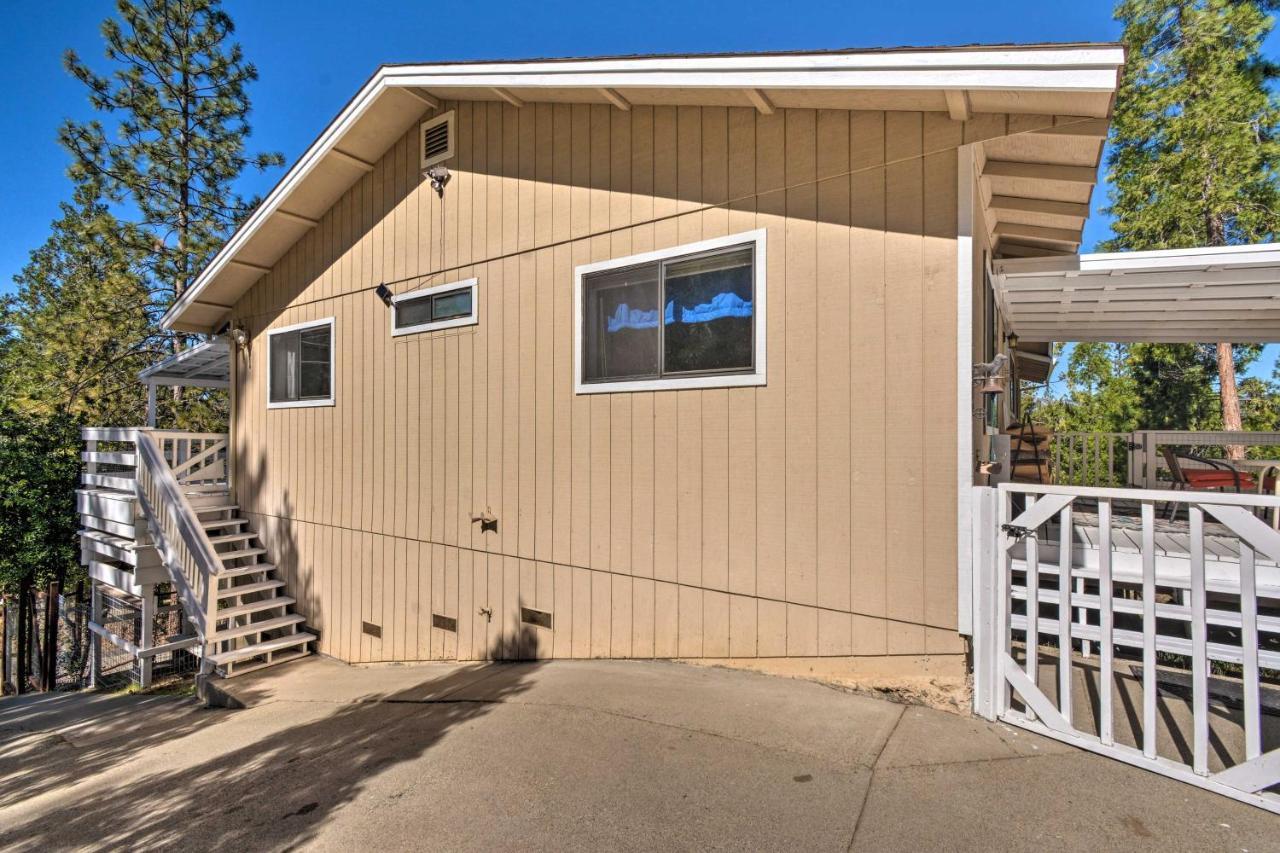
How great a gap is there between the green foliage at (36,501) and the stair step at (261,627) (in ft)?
20.1

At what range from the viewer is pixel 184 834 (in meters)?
2.81

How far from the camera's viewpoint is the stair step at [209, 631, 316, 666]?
6402 millimetres

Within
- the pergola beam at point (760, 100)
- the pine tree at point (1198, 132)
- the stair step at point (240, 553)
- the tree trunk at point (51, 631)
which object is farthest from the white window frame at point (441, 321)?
the pine tree at point (1198, 132)

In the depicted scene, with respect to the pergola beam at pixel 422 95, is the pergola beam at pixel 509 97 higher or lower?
lower

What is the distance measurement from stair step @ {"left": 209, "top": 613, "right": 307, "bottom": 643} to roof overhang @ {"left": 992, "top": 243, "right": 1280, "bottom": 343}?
26.3ft

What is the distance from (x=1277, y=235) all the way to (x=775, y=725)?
51.8ft

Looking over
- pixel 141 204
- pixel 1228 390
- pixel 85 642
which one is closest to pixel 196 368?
pixel 85 642

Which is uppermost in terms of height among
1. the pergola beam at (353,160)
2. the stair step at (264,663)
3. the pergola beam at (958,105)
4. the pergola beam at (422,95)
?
the pergola beam at (422,95)

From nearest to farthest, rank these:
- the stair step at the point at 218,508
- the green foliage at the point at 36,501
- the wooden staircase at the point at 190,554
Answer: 1. the wooden staircase at the point at 190,554
2. the stair step at the point at 218,508
3. the green foliage at the point at 36,501

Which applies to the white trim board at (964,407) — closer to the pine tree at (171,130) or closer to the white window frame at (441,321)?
the white window frame at (441,321)

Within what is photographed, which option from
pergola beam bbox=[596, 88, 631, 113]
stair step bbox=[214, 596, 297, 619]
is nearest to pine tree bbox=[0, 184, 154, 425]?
stair step bbox=[214, 596, 297, 619]

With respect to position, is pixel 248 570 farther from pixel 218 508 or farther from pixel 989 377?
pixel 989 377

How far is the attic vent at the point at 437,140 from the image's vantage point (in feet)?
19.7

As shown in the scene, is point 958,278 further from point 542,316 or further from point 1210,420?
point 1210,420
